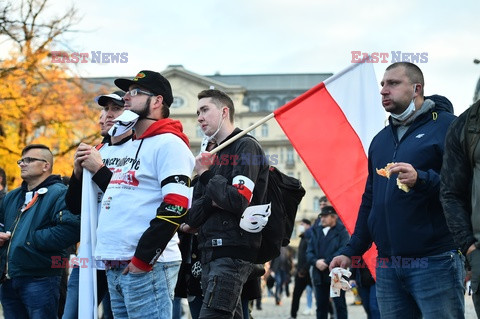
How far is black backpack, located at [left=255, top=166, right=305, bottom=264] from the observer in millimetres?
6379

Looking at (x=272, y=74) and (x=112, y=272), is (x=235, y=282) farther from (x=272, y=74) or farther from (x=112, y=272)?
(x=272, y=74)

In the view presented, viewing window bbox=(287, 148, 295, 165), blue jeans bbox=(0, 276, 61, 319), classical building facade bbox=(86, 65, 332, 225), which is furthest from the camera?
window bbox=(287, 148, 295, 165)

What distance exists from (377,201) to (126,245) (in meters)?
1.68

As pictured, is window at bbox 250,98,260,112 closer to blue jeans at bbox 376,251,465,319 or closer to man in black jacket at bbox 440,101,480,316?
blue jeans at bbox 376,251,465,319

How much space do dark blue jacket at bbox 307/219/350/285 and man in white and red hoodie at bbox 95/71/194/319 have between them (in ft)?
24.5

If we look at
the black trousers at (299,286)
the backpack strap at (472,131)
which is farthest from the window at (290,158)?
the backpack strap at (472,131)

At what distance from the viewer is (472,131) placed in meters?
4.25

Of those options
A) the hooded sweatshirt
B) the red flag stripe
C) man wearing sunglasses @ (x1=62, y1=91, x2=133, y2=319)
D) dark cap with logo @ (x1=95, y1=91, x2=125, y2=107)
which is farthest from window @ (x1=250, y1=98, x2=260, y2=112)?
the red flag stripe

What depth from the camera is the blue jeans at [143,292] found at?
505 cm

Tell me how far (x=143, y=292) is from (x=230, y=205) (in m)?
1.02

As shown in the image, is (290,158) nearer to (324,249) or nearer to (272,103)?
(272,103)

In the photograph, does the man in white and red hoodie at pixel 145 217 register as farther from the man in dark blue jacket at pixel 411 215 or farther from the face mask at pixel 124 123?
the man in dark blue jacket at pixel 411 215

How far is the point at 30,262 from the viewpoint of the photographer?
7480mm

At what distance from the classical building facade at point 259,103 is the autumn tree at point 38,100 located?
6637 centimetres
